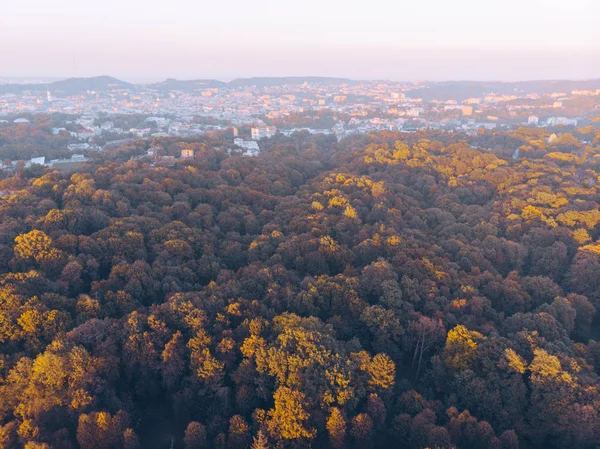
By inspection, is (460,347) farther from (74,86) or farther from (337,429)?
(74,86)

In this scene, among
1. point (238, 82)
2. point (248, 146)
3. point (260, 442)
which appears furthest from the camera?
point (238, 82)

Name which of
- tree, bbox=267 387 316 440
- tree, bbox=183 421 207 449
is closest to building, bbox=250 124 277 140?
tree, bbox=267 387 316 440

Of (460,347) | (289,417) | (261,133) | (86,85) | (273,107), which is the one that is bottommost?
(289,417)

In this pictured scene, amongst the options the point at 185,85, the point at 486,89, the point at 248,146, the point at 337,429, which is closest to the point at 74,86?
the point at 185,85

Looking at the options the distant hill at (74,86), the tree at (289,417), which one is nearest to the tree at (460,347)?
the tree at (289,417)

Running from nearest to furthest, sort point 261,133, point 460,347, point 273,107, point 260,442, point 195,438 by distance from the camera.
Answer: point 260,442
point 195,438
point 460,347
point 261,133
point 273,107

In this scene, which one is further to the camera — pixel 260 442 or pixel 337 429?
pixel 337 429

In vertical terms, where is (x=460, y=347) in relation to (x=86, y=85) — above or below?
below

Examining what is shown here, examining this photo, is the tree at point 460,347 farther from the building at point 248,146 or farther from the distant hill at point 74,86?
the distant hill at point 74,86
